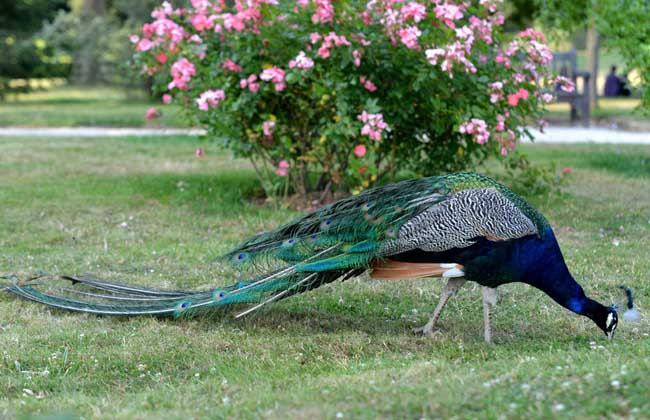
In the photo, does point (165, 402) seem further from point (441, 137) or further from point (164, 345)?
point (441, 137)

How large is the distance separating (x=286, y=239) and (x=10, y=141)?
33.7 feet

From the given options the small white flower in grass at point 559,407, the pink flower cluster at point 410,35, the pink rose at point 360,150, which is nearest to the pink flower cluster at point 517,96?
the pink flower cluster at point 410,35

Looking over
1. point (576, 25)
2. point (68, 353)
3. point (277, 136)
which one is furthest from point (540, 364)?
point (576, 25)

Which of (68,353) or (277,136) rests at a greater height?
(277,136)

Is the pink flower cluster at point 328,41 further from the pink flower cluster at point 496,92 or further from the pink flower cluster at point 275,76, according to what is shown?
the pink flower cluster at point 496,92

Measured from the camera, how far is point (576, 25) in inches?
496

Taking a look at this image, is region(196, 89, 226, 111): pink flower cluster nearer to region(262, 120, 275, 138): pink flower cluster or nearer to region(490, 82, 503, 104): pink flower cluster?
region(262, 120, 275, 138): pink flower cluster

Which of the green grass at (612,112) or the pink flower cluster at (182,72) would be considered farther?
the green grass at (612,112)

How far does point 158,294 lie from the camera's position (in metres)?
5.64

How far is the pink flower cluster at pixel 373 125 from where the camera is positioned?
7.92m

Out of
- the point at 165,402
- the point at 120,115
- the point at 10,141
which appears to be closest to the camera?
the point at 165,402

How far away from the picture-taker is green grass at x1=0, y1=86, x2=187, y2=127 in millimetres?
17906

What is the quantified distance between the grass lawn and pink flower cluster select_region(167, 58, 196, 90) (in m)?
1.27

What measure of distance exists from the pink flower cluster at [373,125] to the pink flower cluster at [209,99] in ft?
4.36
